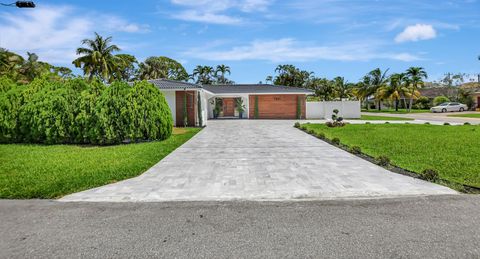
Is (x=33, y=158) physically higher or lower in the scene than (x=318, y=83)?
lower

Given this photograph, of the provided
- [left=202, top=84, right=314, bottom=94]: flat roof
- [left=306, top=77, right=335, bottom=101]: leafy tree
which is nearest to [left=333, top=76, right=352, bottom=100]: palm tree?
[left=306, top=77, right=335, bottom=101]: leafy tree

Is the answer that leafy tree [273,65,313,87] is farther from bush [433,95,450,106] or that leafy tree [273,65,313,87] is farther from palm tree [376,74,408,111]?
bush [433,95,450,106]

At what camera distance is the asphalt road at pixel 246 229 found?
10.0 feet

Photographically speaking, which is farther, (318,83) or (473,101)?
(318,83)

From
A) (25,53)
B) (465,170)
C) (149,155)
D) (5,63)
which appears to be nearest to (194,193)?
(149,155)

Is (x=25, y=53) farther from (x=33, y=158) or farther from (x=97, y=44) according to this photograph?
(x=33, y=158)

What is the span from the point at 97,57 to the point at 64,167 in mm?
28005

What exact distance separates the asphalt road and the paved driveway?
378 mm

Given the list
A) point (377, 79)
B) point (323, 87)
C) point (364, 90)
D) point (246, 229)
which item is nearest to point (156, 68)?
point (323, 87)

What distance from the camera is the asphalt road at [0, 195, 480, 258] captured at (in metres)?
3.06

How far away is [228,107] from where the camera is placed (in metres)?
34.2

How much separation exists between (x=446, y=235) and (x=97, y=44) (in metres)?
35.8

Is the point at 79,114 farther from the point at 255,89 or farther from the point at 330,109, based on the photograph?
the point at 330,109

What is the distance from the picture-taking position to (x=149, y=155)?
358 inches
